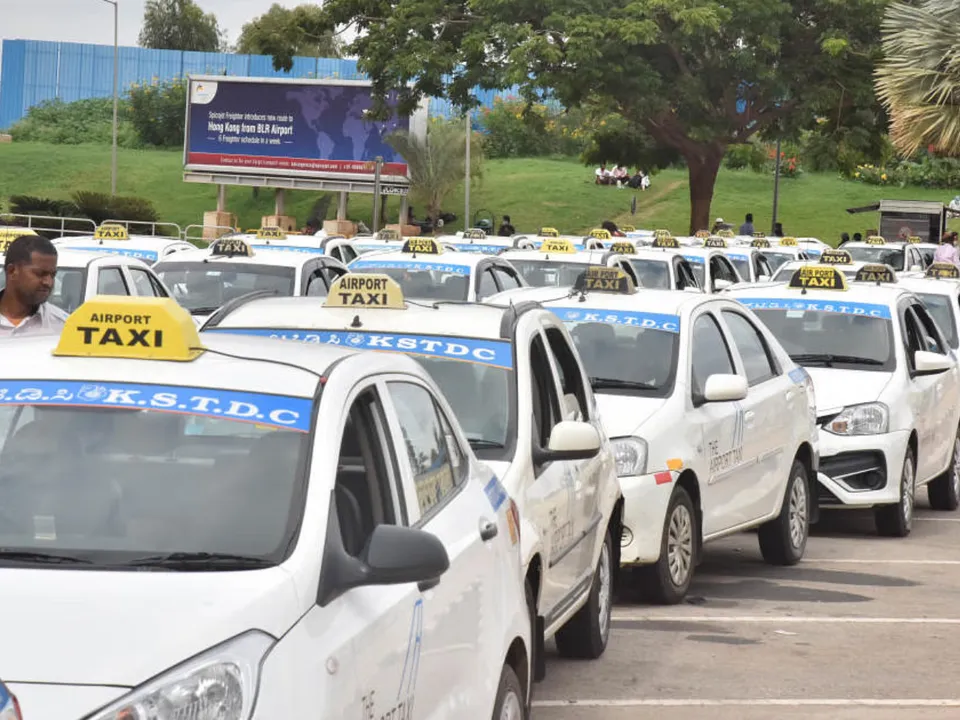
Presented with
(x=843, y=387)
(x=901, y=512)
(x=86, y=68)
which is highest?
(x=86, y=68)

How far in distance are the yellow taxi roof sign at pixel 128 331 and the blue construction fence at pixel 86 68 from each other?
98.2m

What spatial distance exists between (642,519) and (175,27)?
12077 centimetres

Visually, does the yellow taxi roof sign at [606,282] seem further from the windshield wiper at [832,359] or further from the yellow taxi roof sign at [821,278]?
the yellow taxi roof sign at [821,278]

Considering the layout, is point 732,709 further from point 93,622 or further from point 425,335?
point 93,622

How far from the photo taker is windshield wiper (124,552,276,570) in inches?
172

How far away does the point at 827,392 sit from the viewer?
44.8 ft

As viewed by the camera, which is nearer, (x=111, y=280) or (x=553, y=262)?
(x=111, y=280)

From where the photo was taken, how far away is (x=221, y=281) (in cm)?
1770

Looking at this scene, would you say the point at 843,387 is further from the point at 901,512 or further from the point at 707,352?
the point at 707,352

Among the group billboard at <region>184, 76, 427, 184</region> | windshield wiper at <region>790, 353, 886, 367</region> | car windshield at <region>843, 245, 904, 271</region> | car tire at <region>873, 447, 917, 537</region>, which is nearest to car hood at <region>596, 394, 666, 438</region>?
car tire at <region>873, 447, 917, 537</region>

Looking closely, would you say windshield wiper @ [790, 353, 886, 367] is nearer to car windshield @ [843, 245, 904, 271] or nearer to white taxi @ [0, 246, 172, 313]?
white taxi @ [0, 246, 172, 313]

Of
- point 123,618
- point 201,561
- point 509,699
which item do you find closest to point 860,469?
point 509,699

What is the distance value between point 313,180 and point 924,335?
164ft

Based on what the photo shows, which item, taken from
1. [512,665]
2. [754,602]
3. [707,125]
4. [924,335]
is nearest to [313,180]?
[707,125]
